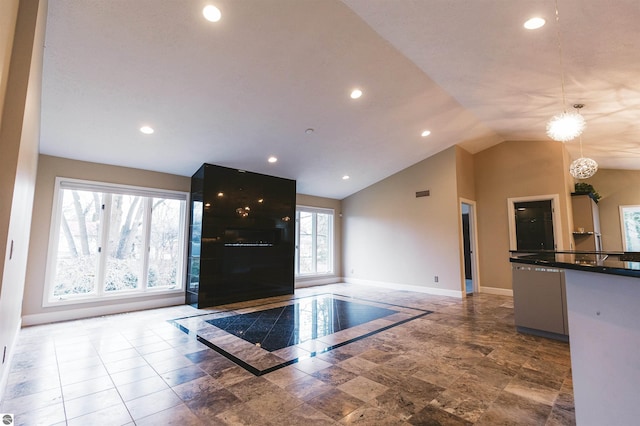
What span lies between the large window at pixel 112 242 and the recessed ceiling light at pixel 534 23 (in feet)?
18.3

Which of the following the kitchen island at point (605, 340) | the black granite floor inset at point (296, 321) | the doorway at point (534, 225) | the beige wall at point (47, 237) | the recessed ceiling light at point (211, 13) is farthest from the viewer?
the doorway at point (534, 225)

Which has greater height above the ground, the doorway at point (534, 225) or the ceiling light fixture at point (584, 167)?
the ceiling light fixture at point (584, 167)

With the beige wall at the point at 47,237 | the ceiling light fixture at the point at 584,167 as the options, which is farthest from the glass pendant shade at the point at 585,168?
the beige wall at the point at 47,237

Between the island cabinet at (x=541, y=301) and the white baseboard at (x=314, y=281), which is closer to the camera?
the island cabinet at (x=541, y=301)

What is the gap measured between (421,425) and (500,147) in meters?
6.46

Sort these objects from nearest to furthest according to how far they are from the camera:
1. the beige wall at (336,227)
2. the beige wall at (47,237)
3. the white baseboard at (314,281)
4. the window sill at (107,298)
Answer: the beige wall at (47,237) → the window sill at (107,298) → the white baseboard at (314,281) → the beige wall at (336,227)

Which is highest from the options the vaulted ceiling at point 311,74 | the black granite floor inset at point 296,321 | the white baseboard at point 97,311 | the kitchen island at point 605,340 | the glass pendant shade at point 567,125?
the vaulted ceiling at point 311,74

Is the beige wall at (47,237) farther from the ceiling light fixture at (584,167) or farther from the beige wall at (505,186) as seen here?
the beige wall at (505,186)

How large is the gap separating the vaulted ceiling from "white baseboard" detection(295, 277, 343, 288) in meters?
3.41

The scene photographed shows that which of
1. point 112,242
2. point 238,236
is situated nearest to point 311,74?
point 238,236

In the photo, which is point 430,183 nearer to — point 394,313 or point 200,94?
point 394,313

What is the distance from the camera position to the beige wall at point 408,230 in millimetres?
6082

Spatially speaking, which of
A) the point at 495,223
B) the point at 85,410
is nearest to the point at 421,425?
the point at 85,410

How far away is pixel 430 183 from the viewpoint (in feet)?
21.2
